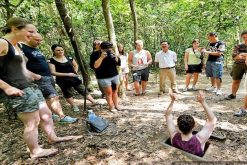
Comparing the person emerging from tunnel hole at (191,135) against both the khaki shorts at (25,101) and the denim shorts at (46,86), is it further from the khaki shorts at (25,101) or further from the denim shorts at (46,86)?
the denim shorts at (46,86)

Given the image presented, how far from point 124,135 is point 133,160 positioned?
0.87 metres

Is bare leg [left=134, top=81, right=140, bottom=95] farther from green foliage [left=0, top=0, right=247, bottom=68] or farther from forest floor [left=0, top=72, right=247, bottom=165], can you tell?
green foliage [left=0, top=0, right=247, bottom=68]

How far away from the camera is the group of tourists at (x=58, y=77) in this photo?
3.44 metres

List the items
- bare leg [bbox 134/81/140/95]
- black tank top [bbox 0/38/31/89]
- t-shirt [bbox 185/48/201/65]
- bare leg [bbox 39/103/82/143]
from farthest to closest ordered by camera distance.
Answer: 1. t-shirt [bbox 185/48/201/65]
2. bare leg [bbox 134/81/140/95]
3. bare leg [bbox 39/103/82/143]
4. black tank top [bbox 0/38/31/89]

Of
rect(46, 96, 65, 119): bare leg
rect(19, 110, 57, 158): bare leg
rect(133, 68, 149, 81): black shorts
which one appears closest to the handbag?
rect(46, 96, 65, 119): bare leg

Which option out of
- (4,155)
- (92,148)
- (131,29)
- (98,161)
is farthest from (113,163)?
(131,29)

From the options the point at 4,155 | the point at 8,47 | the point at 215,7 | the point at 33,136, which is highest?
the point at 215,7

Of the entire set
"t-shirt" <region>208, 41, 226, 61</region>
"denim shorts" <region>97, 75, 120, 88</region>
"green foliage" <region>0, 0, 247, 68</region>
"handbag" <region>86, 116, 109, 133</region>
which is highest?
"green foliage" <region>0, 0, 247, 68</region>

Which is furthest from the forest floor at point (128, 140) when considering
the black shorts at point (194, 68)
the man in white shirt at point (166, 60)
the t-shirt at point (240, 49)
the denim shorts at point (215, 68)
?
the black shorts at point (194, 68)

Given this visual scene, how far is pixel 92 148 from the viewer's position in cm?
423

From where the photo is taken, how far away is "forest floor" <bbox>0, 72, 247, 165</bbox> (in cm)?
396

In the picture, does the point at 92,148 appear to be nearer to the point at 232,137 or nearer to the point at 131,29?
the point at 232,137

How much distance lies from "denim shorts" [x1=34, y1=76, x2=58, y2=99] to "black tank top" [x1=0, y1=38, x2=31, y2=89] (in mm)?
1303

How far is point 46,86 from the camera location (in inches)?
194
